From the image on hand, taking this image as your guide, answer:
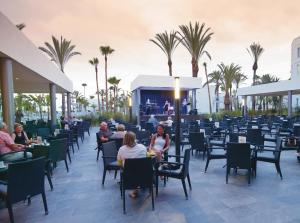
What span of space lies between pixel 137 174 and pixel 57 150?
2.83m

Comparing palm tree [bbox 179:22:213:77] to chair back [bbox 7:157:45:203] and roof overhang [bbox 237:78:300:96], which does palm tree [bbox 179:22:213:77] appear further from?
chair back [bbox 7:157:45:203]

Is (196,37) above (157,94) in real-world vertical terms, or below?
above

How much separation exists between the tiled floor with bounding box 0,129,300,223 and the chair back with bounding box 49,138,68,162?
0.47 m

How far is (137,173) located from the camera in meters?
3.70

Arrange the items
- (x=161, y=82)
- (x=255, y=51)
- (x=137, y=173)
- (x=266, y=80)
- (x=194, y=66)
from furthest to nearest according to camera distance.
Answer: (x=266, y=80) → (x=255, y=51) → (x=194, y=66) → (x=161, y=82) → (x=137, y=173)

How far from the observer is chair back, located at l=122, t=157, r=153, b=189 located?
3.63 meters

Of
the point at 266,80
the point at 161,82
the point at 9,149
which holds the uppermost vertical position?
the point at 266,80

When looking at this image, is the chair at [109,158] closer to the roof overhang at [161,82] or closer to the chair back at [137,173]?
the chair back at [137,173]

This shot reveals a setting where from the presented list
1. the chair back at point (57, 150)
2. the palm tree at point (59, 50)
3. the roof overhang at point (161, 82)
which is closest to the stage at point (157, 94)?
the roof overhang at point (161, 82)

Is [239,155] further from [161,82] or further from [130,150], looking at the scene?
[161,82]

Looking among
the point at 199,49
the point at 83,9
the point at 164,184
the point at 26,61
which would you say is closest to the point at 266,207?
the point at 164,184

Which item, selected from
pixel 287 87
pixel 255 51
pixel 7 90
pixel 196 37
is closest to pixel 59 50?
pixel 196 37

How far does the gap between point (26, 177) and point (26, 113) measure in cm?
2701

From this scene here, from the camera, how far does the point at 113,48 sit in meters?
29.2
